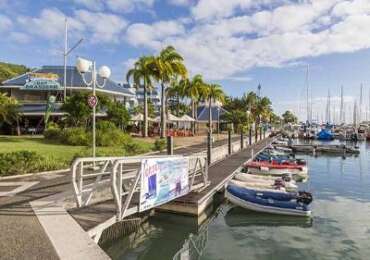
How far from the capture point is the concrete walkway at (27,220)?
24.0ft

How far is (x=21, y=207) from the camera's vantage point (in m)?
11.2

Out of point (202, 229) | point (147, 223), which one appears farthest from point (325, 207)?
point (147, 223)

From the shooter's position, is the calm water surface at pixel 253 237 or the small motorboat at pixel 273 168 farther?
the small motorboat at pixel 273 168

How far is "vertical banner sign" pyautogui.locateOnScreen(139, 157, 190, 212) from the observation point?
11266 millimetres

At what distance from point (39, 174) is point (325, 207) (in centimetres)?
1501

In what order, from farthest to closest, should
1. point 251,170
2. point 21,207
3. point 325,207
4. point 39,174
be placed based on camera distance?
point 251,170 → point 325,207 → point 39,174 → point 21,207

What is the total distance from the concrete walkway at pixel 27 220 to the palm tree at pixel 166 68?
105 ft

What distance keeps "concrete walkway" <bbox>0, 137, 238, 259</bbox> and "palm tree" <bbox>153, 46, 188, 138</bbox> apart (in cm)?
3194

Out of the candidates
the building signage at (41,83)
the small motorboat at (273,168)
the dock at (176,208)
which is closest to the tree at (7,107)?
the building signage at (41,83)

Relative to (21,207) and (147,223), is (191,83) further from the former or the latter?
(21,207)

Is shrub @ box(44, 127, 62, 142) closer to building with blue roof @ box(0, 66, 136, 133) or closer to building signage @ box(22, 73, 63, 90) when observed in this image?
building with blue roof @ box(0, 66, 136, 133)

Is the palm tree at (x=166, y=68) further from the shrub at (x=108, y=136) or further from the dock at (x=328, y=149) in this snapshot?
the dock at (x=328, y=149)

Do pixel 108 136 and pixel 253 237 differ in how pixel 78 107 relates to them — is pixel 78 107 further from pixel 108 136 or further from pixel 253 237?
pixel 253 237

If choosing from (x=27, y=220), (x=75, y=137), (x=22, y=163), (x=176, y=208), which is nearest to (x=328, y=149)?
(x=75, y=137)
